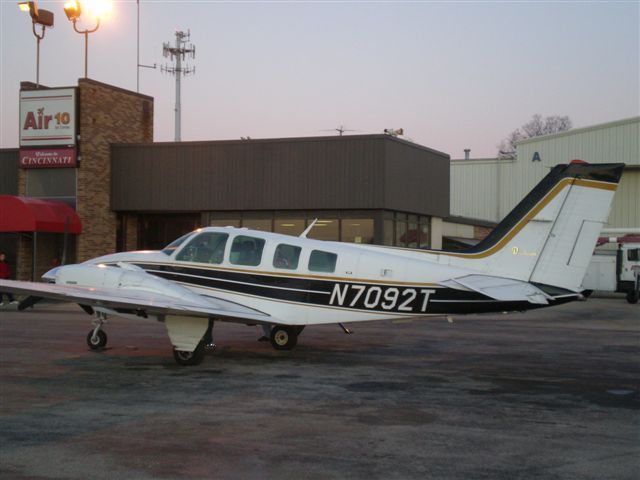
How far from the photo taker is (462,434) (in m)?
7.80

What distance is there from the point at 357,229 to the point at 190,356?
58.7ft

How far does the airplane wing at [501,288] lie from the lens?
1165 centimetres

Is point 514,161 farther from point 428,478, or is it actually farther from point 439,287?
point 428,478

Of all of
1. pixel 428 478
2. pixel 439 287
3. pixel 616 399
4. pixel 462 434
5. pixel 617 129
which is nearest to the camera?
pixel 428 478

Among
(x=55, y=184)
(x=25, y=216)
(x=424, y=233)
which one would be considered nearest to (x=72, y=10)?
(x=55, y=184)

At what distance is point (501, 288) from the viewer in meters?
11.8

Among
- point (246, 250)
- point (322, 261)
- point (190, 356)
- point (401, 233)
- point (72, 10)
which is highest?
point (72, 10)

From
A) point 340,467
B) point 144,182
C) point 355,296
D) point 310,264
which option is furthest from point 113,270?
point 144,182

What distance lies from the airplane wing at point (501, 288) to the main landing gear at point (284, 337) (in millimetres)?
3600

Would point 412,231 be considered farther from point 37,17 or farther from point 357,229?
point 37,17

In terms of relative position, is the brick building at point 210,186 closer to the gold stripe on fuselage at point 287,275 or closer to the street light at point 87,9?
the street light at point 87,9

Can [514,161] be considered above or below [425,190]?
above

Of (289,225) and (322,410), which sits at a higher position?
(289,225)

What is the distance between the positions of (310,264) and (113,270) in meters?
3.64
